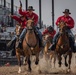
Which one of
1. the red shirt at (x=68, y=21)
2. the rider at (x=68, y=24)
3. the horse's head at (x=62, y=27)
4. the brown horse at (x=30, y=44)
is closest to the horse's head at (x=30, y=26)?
the brown horse at (x=30, y=44)

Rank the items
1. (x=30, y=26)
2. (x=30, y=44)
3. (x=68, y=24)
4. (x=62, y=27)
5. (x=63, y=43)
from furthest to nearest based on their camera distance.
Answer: (x=68, y=24) < (x=63, y=43) < (x=30, y=44) < (x=62, y=27) < (x=30, y=26)

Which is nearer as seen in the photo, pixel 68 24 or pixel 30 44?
pixel 30 44

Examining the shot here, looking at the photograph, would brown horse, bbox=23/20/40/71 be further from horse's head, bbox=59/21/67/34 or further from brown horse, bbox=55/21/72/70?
horse's head, bbox=59/21/67/34

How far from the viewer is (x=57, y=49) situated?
16.7 meters

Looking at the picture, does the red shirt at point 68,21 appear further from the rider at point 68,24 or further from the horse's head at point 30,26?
the horse's head at point 30,26

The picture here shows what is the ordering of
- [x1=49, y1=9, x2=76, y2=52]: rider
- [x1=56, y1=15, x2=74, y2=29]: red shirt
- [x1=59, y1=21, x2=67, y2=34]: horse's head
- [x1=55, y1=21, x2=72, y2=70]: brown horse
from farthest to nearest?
1. [x1=56, y1=15, x2=74, y2=29]: red shirt
2. [x1=49, y1=9, x2=76, y2=52]: rider
3. [x1=55, y1=21, x2=72, y2=70]: brown horse
4. [x1=59, y1=21, x2=67, y2=34]: horse's head

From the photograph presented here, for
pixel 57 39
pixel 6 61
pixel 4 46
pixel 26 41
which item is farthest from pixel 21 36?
pixel 4 46

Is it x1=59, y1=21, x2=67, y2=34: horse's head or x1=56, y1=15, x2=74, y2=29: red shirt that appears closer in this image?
x1=59, y1=21, x2=67, y2=34: horse's head

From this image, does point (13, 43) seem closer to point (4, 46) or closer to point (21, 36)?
point (21, 36)

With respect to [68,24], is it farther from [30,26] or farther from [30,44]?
[30,26]

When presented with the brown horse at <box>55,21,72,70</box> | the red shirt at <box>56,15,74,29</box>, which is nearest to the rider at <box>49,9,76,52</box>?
the red shirt at <box>56,15,74,29</box>

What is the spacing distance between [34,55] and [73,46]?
1798 millimetres

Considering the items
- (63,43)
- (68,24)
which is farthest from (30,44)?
(68,24)

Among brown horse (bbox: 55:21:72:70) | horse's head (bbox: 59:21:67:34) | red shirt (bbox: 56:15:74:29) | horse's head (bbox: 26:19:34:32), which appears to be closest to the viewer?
horse's head (bbox: 26:19:34:32)
